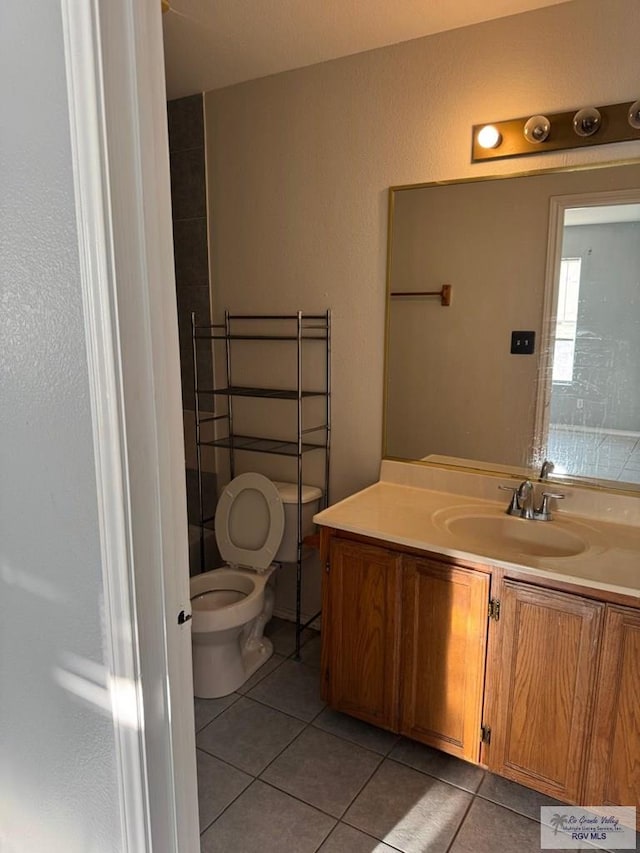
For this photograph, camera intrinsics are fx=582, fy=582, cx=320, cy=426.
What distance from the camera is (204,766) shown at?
1.99 meters

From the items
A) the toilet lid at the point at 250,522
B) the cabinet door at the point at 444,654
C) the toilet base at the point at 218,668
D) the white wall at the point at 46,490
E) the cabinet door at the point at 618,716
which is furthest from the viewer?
the toilet lid at the point at 250,522

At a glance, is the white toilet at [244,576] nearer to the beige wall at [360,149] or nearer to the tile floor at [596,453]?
the beige wall at [360,149]

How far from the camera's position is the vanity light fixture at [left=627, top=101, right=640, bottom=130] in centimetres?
178

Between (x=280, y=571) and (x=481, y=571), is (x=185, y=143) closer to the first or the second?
(x=280, y=571)

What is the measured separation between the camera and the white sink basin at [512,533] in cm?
189

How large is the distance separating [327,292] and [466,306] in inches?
24.4

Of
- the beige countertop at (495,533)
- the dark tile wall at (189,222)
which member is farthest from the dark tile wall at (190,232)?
the beige countertop at (495,533)

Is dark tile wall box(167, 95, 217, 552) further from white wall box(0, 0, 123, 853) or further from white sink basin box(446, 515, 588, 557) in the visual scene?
white wall box(0, 0, 123, 853)

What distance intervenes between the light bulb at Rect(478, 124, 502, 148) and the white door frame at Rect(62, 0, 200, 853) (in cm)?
143

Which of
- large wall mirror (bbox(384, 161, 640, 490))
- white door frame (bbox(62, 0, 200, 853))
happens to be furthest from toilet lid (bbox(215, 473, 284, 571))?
white door frame (bbox(62, 0, 200, 853))

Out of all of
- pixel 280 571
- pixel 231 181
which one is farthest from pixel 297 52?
pixel 280 571
